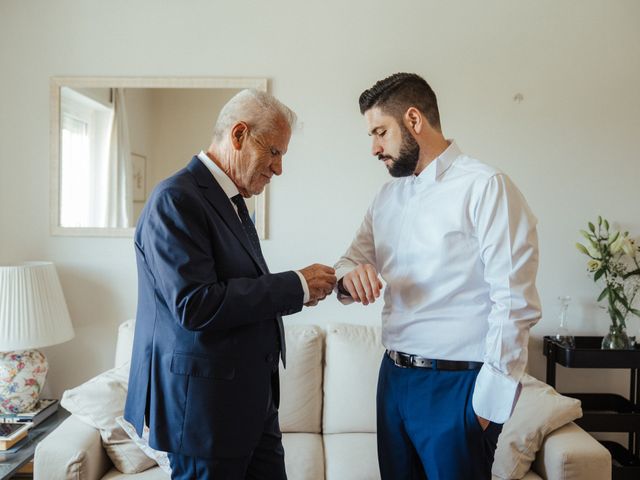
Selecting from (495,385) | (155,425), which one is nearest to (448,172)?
(495,385)

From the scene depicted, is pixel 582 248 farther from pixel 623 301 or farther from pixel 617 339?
pixel 617 339

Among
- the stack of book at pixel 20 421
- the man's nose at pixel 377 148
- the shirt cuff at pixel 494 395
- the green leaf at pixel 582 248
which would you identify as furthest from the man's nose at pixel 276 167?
the green leaf at pixel 582 248

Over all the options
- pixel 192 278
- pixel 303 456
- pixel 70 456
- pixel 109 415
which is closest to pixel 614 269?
pixel 303 456

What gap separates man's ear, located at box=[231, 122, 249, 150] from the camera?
4.88 feet

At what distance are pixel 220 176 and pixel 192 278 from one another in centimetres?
33

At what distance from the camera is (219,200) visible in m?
1.43

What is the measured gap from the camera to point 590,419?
A: 258 cm

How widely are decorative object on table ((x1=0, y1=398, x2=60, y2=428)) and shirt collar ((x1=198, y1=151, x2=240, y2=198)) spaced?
1710 mm

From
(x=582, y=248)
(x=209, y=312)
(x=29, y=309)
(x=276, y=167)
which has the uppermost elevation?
(x=276, y=167)

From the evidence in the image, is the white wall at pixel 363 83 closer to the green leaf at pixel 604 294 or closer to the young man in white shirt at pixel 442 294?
the green leaf at pixel 604 294

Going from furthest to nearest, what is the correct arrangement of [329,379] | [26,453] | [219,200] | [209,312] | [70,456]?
[329,379] < [26,453] < [70,456] < [219,200] < [209,312]

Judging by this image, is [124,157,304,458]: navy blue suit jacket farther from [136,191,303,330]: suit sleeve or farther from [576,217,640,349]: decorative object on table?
[576,217,640,349]: decorative object on table

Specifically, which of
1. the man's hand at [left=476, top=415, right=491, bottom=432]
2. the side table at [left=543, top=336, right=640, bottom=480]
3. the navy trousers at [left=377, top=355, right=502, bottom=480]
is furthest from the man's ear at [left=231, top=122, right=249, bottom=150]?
the side table at [left=543, top=336, right=640, bottom=480]

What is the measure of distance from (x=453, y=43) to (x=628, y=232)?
1.33m
